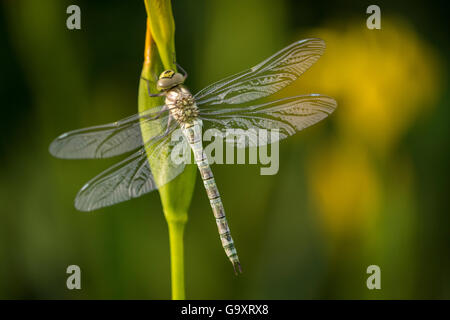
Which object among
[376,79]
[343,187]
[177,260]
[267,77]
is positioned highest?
[376,79]

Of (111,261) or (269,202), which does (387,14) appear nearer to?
(269,202)

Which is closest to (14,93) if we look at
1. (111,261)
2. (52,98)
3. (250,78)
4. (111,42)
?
(52,98)

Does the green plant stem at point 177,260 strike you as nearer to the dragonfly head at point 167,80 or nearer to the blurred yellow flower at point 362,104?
the dragonfly head at point 167,80

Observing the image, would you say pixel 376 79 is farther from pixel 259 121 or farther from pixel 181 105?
pixel 181 105

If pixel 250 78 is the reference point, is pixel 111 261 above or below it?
below

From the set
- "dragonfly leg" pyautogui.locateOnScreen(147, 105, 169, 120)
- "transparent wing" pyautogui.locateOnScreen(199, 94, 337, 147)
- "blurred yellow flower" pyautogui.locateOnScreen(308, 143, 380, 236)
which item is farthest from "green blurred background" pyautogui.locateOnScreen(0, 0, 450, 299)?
"dragonfly leg" pyautogui.locateOnScreen(147, 105, 169, 120)

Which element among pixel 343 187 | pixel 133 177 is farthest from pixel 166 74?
pixel 343 187
